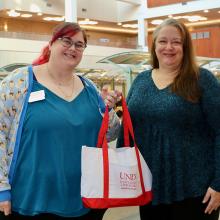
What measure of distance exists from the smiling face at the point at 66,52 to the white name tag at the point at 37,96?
0.69 feet

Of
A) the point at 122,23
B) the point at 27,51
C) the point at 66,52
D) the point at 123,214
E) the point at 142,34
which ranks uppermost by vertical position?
the point at 122,23

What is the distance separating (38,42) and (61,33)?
20.8 m

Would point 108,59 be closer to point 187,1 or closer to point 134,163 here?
point 134,163

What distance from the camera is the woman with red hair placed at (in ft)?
7.77

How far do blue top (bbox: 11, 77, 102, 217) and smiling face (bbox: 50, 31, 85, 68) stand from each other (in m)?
0.19

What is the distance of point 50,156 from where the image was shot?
2.38 metres

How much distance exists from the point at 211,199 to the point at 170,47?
3.09 feet

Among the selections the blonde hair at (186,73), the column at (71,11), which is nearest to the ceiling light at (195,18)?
the column at (71,11)

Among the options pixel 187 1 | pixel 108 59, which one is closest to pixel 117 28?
pixel 187 1

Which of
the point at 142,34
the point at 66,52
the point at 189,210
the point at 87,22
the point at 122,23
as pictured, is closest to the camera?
the point at 66,52

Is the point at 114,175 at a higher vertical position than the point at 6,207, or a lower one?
higher

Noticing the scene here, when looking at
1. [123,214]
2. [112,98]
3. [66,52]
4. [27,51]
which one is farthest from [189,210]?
[27,51]

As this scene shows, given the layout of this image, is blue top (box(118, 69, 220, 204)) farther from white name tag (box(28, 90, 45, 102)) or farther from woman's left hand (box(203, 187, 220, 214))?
white name tag (box(28, 90, 45, 102))

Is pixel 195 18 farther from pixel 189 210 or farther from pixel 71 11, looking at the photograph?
pixel 189 210
